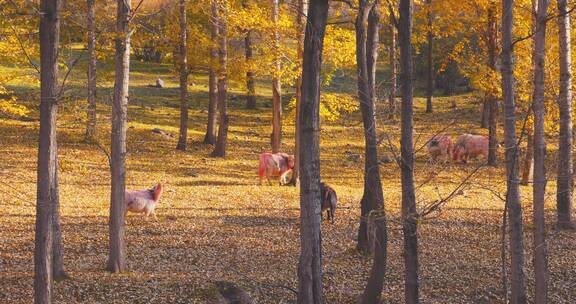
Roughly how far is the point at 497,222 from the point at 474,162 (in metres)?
11.2

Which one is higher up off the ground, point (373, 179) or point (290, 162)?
point (373, 179)

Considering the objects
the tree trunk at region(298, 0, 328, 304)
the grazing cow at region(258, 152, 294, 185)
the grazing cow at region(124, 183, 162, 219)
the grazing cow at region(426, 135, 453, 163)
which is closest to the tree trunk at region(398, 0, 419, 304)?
the tree trunk at region(298, 0, 328, 304)

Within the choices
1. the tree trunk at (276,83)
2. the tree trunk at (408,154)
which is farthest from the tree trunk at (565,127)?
the tree trunk at (276,83)

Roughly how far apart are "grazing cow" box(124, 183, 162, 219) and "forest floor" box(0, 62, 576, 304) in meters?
0.36

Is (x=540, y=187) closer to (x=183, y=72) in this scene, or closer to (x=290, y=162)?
(x=290, y=162)

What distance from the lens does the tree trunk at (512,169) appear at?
32.5 feet

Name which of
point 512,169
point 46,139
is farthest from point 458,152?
point 46,139

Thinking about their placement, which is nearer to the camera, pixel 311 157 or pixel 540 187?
pixel 311 157

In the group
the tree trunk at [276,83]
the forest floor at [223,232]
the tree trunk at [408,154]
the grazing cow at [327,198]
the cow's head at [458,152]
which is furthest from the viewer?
the cow's head at [458,152]

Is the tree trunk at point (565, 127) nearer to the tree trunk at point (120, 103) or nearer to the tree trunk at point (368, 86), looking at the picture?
the tree trunk at point (368, 86)

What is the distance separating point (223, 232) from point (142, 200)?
2219 millimetres

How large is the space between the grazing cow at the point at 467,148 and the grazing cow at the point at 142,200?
50.9ft

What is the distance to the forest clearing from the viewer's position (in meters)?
8.91

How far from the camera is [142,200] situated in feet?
55.3
